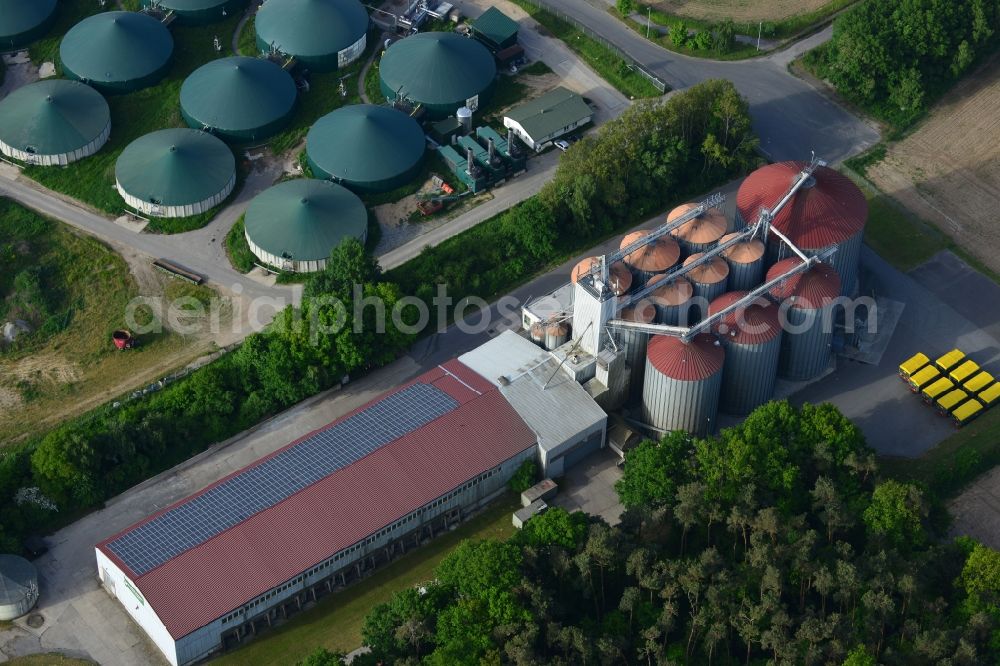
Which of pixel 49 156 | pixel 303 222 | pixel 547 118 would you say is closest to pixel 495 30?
pixel 547 118

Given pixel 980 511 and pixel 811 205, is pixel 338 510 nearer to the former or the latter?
pixel 811 205

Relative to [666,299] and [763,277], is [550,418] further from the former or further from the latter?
[763,277]

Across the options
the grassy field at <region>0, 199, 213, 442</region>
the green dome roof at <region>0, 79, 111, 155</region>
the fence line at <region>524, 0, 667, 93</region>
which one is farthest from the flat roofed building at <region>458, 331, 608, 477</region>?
the green dome roof at <region>0, 79, 111, 155</region>

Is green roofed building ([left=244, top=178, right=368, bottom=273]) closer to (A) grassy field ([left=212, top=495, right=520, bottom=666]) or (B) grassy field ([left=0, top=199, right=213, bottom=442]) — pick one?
(B) grassy field ([left=0, top=199, right=213, bottom=442])

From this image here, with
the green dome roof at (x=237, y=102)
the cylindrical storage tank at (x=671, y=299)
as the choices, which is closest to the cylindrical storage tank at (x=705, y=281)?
the cylindrical storage tank at (x=671, y=299)

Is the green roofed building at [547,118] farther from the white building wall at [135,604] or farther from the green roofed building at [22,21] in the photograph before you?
the white building wall at [135,604]
